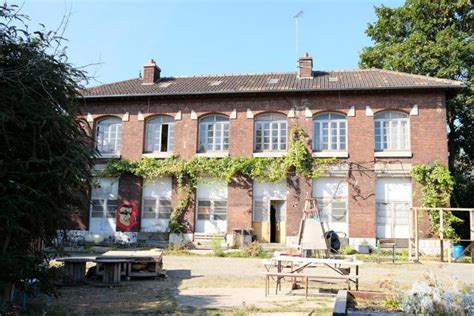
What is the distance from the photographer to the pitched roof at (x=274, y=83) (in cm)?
1958

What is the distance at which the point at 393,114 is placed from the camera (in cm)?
1988

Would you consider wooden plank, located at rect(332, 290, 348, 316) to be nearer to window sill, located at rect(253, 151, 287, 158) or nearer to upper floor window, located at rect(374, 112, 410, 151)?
window sill, located at rect(253, 151, 287, 158)

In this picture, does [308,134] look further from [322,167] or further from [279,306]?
[279,306]

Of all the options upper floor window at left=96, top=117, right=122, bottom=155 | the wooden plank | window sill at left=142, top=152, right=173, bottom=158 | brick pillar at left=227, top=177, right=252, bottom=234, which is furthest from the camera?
upper floor window at left=96, top=117, right=122, bottom=155

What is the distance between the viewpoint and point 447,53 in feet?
76.7

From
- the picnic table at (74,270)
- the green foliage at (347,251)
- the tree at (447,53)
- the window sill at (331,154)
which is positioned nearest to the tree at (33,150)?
the picnic table at (74,270)

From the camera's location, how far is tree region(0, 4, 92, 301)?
6.51 meters

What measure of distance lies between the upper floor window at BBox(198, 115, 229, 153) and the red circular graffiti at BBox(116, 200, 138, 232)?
13.2 feet

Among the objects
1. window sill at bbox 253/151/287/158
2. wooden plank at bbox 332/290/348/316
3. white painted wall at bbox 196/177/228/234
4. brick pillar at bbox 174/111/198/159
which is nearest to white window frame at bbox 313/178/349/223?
window sill at bbox 253/151/287/158

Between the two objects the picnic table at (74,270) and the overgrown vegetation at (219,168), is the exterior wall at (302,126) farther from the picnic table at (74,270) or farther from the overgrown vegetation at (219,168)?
the picnic table at (74,270)

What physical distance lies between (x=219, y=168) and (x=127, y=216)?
4781 mm

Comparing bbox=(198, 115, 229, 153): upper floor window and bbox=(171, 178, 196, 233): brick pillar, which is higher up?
bbox=(198, 115, 229, 153): upper floor window

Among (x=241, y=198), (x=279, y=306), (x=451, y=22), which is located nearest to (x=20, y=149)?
(x=279, y=306)

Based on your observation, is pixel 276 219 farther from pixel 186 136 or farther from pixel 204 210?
pixel 186 136
